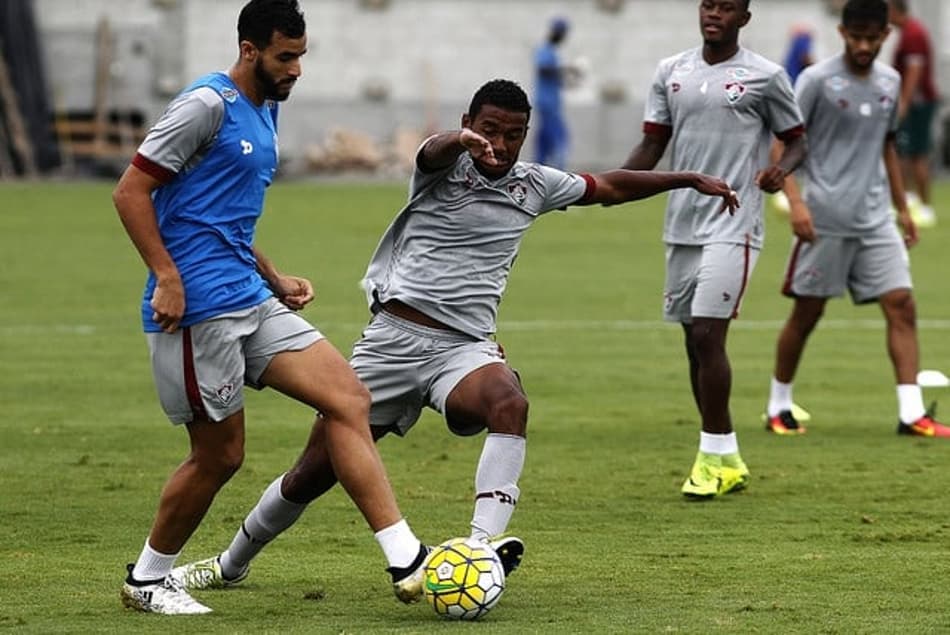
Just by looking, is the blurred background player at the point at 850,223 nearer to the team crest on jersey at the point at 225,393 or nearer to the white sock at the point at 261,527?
the white sock at the point at 261,527

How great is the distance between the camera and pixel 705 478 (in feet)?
34.2

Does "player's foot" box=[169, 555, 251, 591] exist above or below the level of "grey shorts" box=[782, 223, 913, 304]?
above

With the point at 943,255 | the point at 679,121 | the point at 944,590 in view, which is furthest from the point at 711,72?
the point at 943,255

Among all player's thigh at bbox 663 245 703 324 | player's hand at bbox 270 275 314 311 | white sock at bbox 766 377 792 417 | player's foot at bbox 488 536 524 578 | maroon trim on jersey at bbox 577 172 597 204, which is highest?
maroon trim on jersey at bbox 577 172 597 204

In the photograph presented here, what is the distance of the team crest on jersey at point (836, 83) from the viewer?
12484 millimetres

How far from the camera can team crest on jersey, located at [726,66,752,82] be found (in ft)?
35.3

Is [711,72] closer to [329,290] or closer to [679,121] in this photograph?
[679,121]

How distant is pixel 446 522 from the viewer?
9.59 metres

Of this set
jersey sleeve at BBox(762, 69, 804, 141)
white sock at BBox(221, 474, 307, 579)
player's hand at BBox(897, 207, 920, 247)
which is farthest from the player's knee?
player's hand at BBox(897, 207, 920, 247)

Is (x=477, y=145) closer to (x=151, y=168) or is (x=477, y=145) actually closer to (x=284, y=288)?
(x=284, y=288)

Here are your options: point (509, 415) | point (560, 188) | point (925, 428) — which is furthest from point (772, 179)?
point (509, 415)

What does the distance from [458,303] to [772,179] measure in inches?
105

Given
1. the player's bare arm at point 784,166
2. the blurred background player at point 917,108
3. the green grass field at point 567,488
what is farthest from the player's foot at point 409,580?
the blurred background player at point 917,108

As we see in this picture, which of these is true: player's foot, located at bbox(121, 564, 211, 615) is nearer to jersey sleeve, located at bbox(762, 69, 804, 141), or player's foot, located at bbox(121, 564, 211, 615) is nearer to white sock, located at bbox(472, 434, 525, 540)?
white sock, located at bbox(472, 434, 525, 540)
